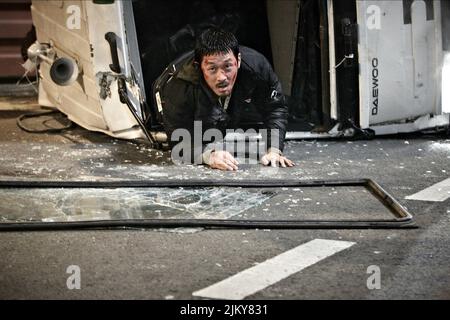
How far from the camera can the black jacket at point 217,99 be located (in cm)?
597

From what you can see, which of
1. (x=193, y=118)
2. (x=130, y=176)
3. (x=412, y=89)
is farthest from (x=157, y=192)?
(x=412, y=89)

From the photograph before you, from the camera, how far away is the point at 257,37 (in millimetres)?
7789

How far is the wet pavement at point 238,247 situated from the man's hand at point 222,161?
2.7 inches

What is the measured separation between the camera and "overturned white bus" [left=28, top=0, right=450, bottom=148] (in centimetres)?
655

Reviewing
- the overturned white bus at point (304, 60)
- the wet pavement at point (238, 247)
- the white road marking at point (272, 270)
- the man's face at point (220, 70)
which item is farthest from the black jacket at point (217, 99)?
the white road marking at point (272, 270)

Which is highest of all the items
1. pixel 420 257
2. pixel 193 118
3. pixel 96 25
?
pixel 96 25

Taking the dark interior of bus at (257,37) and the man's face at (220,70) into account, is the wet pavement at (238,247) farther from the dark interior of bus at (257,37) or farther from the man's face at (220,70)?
the dark interior of bus at (257,37)

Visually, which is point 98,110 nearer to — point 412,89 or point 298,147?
point 298,147

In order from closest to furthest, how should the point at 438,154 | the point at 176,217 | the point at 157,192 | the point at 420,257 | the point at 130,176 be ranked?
the point at 420,257, the point at 176,217, the point at 157,192, the point at 130,176, the point at 438,154

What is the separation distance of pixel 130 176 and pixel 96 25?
1483 millimetres

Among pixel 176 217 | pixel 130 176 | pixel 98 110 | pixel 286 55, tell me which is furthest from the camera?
pixel 286 55

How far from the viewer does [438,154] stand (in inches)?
253

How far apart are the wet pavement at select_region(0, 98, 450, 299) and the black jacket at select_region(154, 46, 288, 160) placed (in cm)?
38

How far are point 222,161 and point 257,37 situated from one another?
2.29 meters
